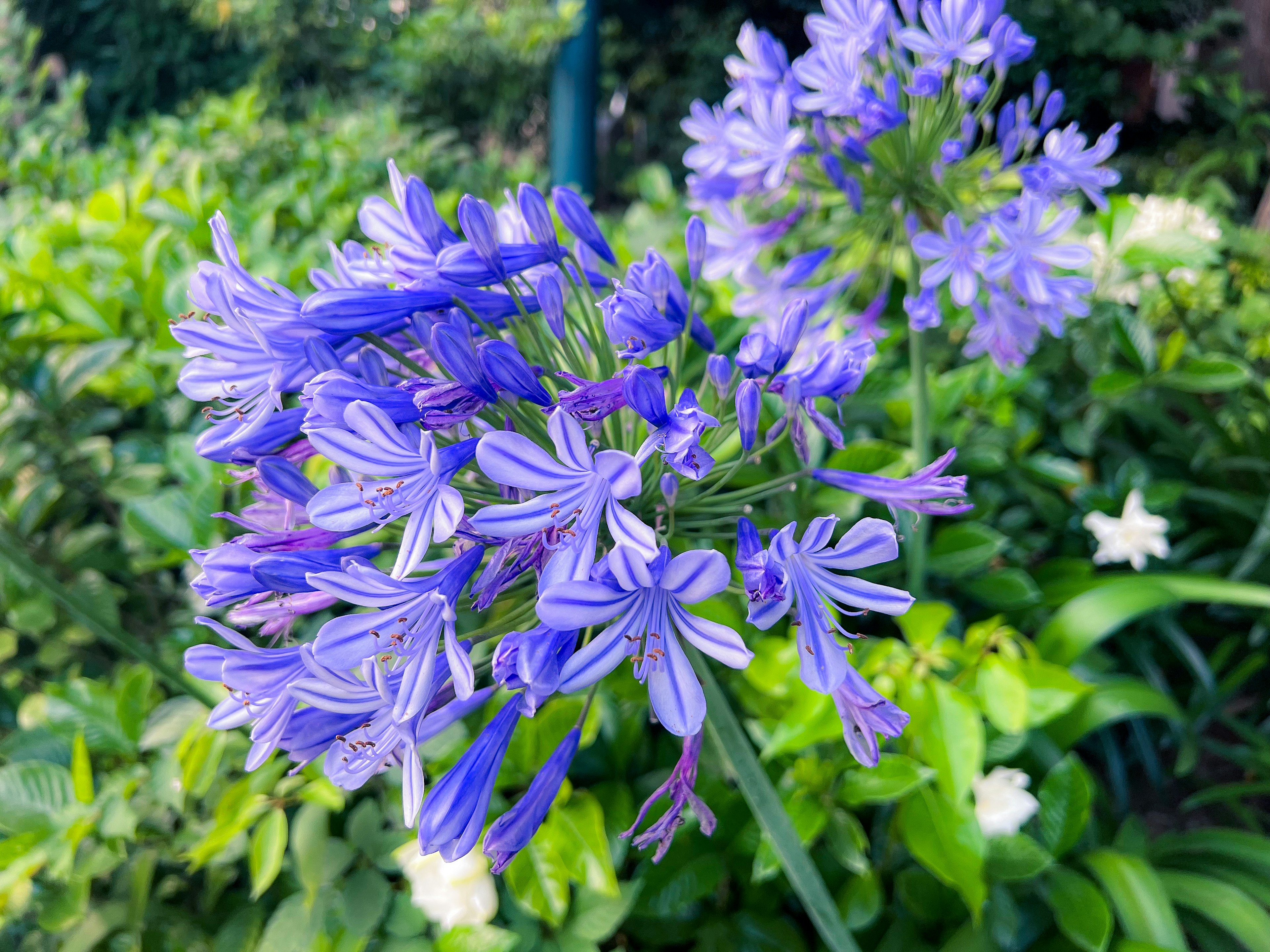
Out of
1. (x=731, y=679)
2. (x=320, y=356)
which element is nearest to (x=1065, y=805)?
(x=731, y=679)

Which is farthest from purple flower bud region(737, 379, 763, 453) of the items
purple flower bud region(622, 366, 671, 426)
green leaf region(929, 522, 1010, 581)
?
green leaf region(929, 522, 1010, 581)

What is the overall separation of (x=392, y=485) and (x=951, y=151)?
125 centimetres

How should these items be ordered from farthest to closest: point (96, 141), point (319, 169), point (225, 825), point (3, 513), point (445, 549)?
point (96, 141), point (319, 169), point (3, 513), point (225, 825), point (445, 549)

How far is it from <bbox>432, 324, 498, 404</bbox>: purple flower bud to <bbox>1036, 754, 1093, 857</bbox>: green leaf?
4.47 ft

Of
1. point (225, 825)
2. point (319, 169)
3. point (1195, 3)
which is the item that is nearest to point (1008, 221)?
point (225, 825)

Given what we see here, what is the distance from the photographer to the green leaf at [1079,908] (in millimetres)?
1374

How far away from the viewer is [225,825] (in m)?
1.31

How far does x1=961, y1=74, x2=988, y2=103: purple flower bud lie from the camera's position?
1506 millimetres

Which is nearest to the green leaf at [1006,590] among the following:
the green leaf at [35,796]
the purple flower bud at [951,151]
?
the purple flower bud at [951,151]

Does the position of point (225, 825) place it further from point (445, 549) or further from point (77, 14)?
point (77, 14)

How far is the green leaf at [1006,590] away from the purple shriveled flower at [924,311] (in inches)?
25.8

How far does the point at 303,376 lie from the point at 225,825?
86 cm

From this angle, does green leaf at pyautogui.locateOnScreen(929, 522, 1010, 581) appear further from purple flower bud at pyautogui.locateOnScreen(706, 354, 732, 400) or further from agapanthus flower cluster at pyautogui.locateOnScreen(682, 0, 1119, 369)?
purple flower bud at pyautogui.locateOnScreen(706, 354, 732, 400)

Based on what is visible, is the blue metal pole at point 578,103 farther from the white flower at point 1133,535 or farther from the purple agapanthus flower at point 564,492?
the purple agapanthus flower at point 564,492
